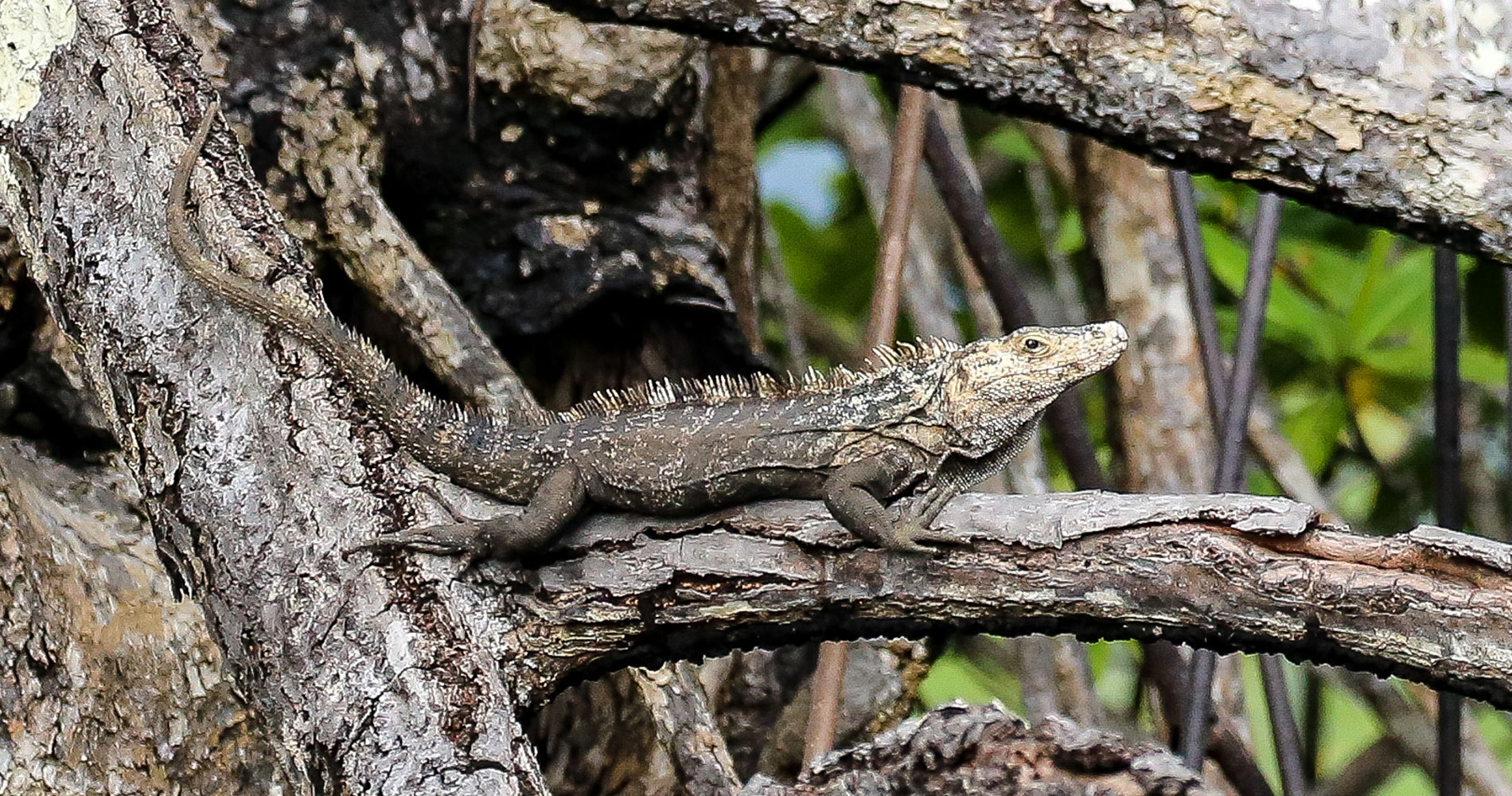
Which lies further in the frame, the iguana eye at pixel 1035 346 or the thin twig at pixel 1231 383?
the thin twig at pixel 1231 383

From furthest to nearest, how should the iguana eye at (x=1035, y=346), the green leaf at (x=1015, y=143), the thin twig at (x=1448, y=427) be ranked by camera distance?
1. the green leaf at (x=1015, y=143)
2. the thin twig at (x=1448, y=427)
3. the iguana eye at (x=1035, y=346)

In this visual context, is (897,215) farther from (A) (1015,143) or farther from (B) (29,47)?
(A) (1015,143)

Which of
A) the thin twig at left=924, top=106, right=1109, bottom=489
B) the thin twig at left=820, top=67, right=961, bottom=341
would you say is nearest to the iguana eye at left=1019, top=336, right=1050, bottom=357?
the thin twig at left=924, top=106, right=1109, bottom=489

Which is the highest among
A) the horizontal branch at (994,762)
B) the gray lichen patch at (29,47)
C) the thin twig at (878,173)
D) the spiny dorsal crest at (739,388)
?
the thin twig at (878,173)

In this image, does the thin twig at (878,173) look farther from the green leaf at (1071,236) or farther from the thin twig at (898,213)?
the thin twig at (898,213)

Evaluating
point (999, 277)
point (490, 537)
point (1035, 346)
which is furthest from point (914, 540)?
point (999, 277)

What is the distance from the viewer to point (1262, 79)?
6.18 ft

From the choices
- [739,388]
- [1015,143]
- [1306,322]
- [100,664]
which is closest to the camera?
[100,664]

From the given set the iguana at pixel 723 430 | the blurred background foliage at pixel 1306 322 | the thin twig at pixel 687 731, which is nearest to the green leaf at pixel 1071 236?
the blurred background foliage at pixel 1306 322

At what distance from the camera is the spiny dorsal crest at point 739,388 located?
2777 millimetres

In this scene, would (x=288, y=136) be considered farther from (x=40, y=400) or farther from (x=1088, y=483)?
(x=1088, y=483)

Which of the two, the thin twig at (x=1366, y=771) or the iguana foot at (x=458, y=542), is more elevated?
the thin twig at (x=1366, y=771)

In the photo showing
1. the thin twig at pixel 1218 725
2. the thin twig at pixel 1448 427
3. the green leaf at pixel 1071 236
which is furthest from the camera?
the green leaf at pixel 1071 236

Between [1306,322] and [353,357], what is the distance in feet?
8.90
